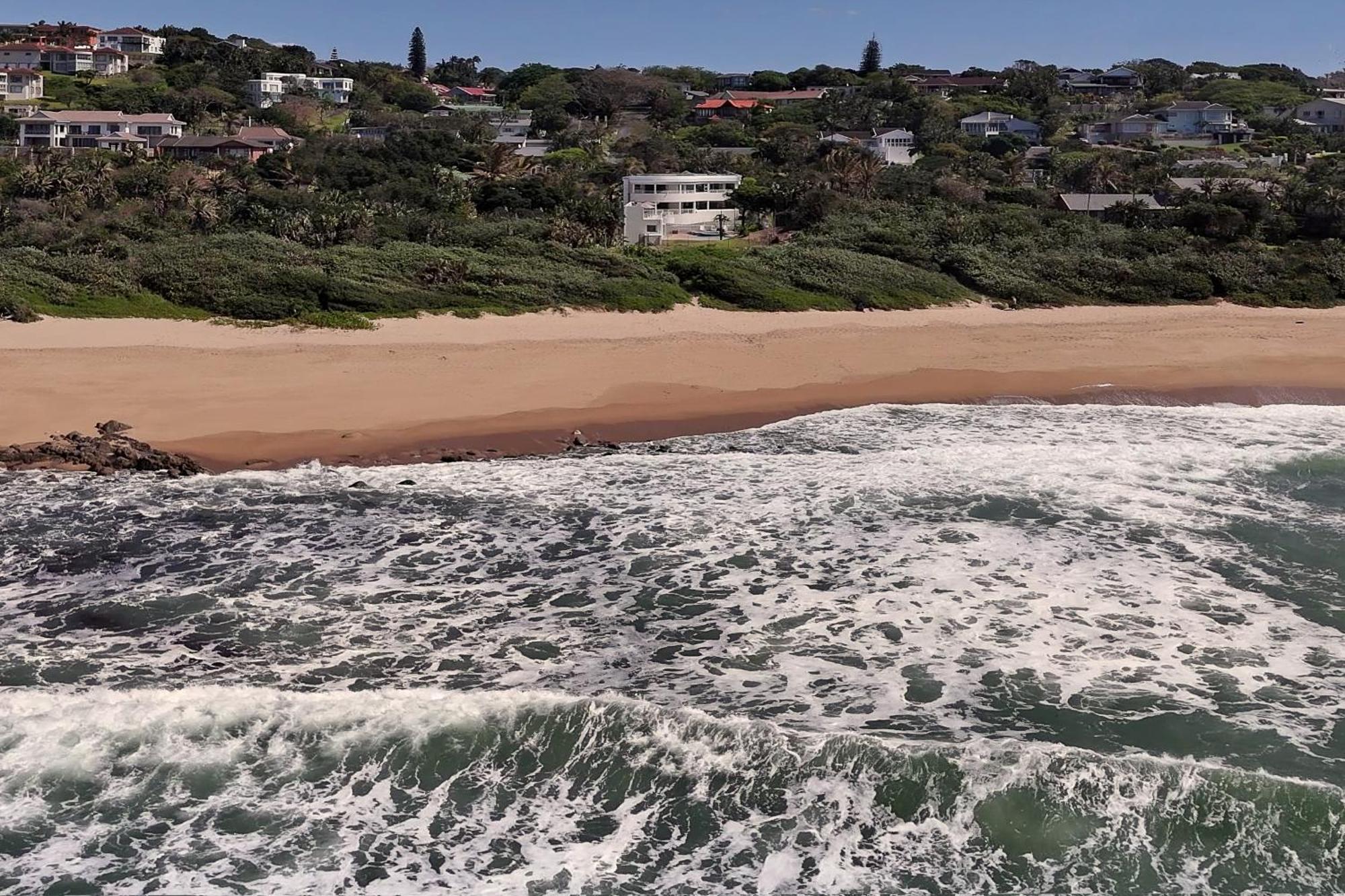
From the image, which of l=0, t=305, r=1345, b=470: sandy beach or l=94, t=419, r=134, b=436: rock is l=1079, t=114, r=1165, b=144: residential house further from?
Answer: l=94, t=419, r=134, b=436: rock

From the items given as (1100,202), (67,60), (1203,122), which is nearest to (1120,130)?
(1203,122)

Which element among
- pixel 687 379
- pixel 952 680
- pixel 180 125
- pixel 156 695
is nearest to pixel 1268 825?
pixel 952 680

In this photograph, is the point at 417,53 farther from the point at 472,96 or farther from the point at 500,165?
the point at 500,165

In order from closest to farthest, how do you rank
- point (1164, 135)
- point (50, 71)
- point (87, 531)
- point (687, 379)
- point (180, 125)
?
point (87, 531) < point (687, 379) < point (180, 125) < point (1164, 135) < point (50, 71)

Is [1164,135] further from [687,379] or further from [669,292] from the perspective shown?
[687,379]

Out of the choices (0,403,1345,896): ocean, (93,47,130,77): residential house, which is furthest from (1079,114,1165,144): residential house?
(93,47,130,77): residential house

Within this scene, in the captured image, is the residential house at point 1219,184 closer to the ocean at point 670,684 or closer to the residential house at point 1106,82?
the ocean at point 670,684

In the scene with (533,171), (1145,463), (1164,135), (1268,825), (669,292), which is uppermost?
(1164,135)

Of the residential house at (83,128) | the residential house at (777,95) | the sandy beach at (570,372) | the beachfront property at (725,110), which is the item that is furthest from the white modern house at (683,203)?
the residential house at (777,95)
